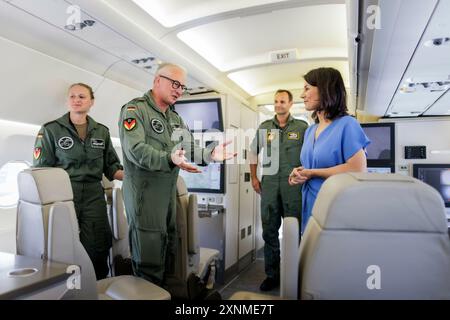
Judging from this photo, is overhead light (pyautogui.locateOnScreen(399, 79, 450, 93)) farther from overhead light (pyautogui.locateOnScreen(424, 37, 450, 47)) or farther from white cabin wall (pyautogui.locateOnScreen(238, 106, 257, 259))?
white cabin wall (pyautogui.locateOnScreen(238, 106, 257, 259))

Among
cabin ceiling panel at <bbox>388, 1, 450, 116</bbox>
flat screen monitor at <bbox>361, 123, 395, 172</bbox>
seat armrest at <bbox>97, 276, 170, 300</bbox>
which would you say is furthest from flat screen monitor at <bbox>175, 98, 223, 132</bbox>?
flat screen monitor at <bbox>361, 123, 395, 172</bbox>

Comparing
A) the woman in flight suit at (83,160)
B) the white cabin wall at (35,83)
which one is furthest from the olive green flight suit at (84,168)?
the white cabin wall at (35,83)

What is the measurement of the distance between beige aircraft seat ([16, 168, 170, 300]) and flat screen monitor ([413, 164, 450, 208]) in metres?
5.75

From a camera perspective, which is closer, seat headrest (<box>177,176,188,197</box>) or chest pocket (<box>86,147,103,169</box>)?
seat headrest (<box>177,176,188,197</box>)

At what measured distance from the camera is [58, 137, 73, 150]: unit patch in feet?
8.96

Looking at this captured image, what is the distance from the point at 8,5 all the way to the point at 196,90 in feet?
7.55

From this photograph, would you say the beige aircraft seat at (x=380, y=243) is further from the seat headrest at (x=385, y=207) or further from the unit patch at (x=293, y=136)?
the unit patch at (x=293, y=136)

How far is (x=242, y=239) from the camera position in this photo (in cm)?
468

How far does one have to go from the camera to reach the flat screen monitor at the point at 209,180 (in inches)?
163

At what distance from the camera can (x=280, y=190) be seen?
3.72 m

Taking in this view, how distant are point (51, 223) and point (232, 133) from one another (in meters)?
3.02

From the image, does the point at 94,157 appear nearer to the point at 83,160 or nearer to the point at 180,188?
the point at 83,160

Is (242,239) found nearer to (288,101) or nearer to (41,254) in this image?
(288,101)
